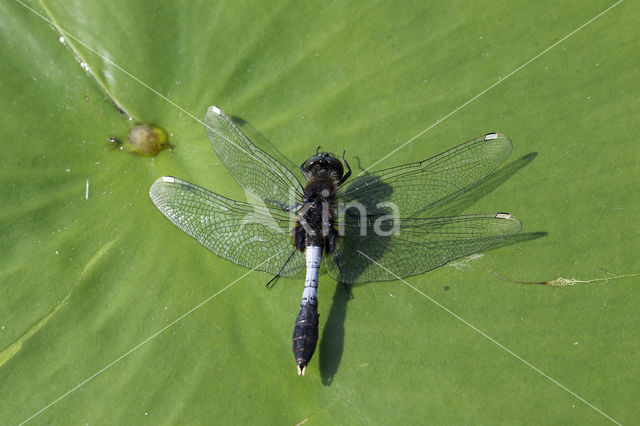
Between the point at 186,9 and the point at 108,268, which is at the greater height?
the point at 186,9

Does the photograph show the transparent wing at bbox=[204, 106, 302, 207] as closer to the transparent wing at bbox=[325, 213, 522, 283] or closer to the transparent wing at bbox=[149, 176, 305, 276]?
the transparent wing at bbox=[149, 176, 305, 276]

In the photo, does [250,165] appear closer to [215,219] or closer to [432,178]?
[215,219]

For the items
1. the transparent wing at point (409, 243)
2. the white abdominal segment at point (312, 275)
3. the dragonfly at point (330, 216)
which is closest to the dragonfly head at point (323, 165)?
the dragonfly at point (330, 216)

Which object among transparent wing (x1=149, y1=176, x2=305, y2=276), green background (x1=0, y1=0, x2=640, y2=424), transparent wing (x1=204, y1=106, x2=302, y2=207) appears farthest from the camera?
transparent wing (x1=204, y1=106, x2=302, y2=207)

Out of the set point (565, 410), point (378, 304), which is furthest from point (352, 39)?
point (565, 410)

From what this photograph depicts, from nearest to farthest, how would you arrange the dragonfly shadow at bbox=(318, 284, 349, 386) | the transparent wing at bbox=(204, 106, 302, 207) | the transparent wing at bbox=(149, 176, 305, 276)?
1. the dragonfly shadow at bbox=(318, 284, 349, 386)
2. the transparent wing at bbox=(149, 176, 305, 276)
3. the transparent wing at bbox=(204, 106, 302, 207)

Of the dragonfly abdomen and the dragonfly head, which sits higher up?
the dragonfly head

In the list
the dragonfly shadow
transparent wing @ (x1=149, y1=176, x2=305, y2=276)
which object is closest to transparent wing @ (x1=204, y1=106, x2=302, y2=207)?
transparent wing @ (x1=149, y1=176, x2=305, y2=276)

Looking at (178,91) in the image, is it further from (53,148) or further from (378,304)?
(378,304)
